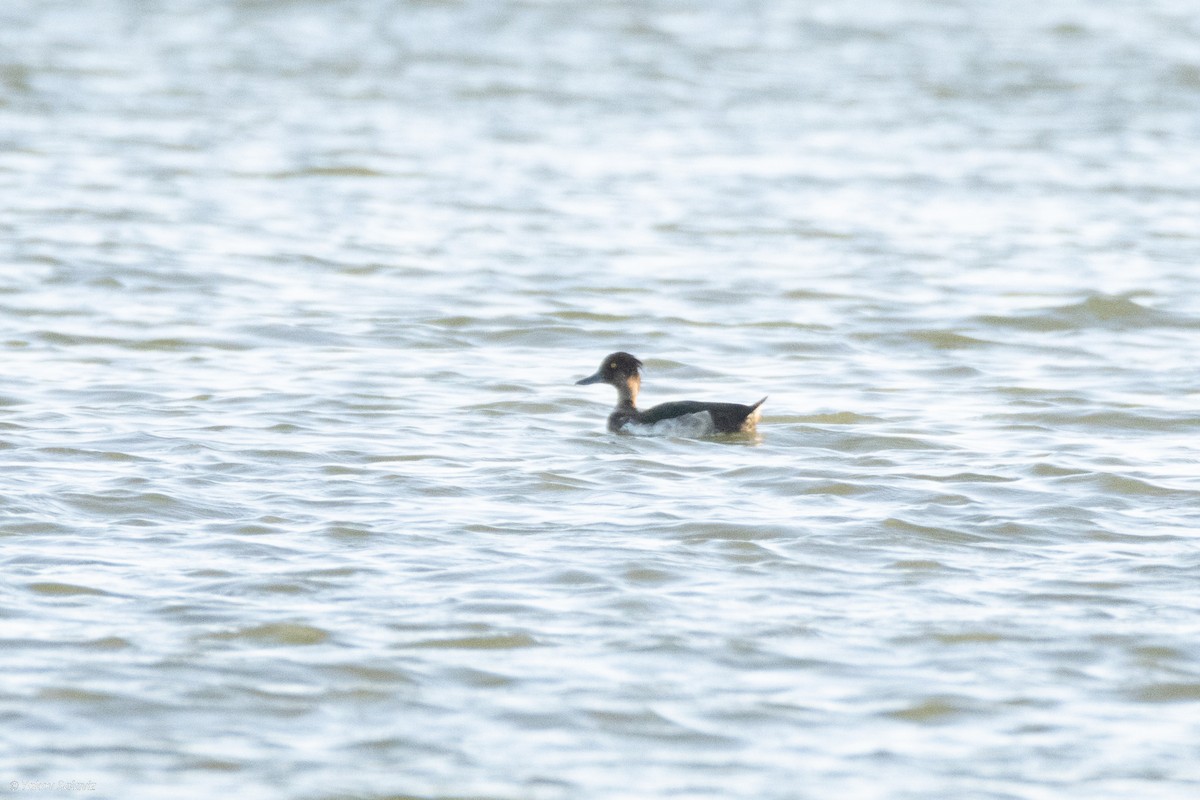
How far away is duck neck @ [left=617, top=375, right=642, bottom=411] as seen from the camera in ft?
38.2

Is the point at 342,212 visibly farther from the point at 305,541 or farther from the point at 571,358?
the point at 305,541

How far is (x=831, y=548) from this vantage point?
877 centimetres

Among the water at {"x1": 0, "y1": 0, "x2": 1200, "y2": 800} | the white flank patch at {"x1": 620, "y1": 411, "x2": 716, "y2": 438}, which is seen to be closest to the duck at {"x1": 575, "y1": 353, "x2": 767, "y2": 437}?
the white flank patch at {"x1": 620, "y1": 411, "x2": 716, "y2": 438}

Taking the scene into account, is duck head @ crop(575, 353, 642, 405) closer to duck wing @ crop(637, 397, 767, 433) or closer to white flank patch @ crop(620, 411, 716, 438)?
duck wing @ crop(637, 397, 767, 433)

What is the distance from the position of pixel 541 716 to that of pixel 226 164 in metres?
14.7

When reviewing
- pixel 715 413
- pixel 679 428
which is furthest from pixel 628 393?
pixel 715 413

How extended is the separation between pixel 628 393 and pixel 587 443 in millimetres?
688

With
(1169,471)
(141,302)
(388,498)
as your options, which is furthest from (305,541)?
(141,302)

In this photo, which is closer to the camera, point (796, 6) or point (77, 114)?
point (77, 114)

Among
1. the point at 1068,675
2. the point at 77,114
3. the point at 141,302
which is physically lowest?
the point at 1068,675

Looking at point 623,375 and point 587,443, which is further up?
point 623,375

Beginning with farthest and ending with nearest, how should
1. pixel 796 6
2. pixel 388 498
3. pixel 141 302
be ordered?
pixel 796 6 < pixel 141 302 < pixel 388 498

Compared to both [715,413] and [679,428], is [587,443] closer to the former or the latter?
[679,428]

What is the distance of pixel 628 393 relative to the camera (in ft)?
38.3
